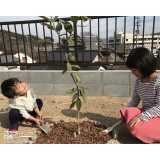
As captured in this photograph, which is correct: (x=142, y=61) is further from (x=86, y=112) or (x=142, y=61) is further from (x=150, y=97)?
(x=86, y=112)

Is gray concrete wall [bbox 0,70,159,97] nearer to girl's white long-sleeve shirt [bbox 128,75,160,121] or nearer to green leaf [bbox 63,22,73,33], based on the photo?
girl's white long-sleeve shirt [bbox 128,75,160,121]

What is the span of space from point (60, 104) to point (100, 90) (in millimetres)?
883

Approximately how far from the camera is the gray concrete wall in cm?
351

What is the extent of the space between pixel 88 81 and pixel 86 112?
0.83 metres

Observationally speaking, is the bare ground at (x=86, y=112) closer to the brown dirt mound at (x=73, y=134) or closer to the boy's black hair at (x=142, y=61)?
the brown dirt mound at (x=73, y=134)

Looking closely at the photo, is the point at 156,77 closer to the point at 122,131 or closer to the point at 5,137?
the point at 122,131

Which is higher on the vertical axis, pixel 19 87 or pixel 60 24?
pixel 60 24

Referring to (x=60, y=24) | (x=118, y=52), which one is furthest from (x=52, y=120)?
(x=118, y=52)

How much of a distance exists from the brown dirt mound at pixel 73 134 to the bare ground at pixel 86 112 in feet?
0.93

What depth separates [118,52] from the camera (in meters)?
3.96

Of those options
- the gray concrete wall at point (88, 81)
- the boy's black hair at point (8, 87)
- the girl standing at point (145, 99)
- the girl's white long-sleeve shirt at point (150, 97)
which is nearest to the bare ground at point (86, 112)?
the gray concrete wall at point (88, 81)

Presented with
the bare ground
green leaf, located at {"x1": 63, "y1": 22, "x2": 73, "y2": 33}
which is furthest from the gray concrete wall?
green leaf, located at {"x1": 63, "y1": 22, "x2": 73, "y2": 33}

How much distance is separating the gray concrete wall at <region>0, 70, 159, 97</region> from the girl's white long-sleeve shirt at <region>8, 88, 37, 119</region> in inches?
48.0

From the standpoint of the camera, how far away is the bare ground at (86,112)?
2.46 meters
